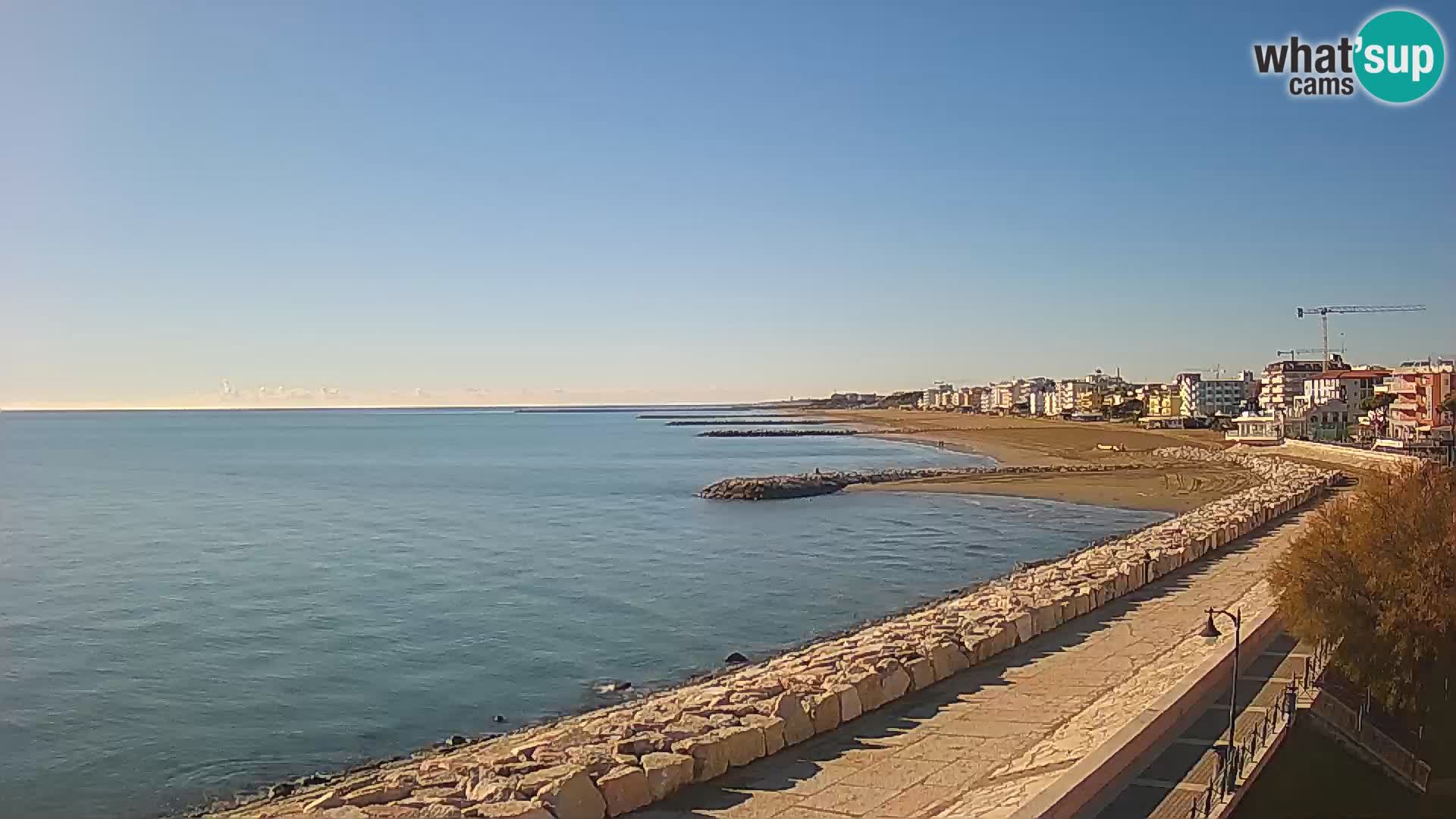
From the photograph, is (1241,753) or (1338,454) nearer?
(1241,753)

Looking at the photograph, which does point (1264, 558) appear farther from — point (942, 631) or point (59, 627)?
point (59, 627)

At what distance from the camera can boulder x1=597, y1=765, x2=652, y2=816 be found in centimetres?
1008

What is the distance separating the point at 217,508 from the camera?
2015 inches

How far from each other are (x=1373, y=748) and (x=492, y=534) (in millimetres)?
30836

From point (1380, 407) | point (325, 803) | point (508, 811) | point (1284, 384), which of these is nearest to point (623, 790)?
point (508, 811)

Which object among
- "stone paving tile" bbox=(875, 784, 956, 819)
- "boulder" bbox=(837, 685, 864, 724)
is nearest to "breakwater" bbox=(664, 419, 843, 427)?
"boulder" bbox=(837, 685, 864, 724)

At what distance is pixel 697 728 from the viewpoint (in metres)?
12.1

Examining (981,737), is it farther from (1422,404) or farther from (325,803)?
(1422,404)

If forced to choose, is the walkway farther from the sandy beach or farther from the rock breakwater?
the rock breakwater

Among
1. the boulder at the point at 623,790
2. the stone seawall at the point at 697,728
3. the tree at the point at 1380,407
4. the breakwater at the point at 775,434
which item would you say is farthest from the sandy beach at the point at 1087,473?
the boulder at the point at 623,790

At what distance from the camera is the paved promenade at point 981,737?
10367 mm

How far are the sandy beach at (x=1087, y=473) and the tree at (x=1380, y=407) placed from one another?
10064 millimetres

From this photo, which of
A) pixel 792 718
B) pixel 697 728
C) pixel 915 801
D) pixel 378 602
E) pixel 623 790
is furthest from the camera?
pixel 378 602

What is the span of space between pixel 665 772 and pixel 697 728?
1552mm
